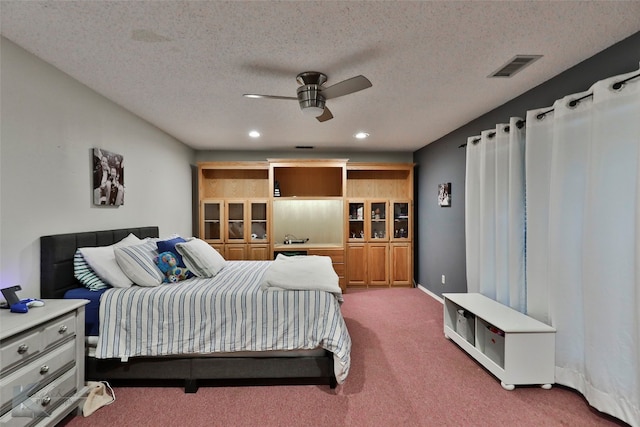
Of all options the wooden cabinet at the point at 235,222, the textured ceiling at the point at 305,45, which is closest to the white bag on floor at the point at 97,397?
the textured ceiling at the point at 305,45

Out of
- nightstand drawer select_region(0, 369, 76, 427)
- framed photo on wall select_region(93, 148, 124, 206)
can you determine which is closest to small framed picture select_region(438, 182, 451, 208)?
framed photo on wall select_region(93, 148, 124, 206)

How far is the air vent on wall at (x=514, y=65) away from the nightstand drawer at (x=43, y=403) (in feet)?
12.2

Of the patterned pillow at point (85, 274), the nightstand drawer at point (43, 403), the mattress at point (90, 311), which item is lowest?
the nightstand drawer at point (43, 403)

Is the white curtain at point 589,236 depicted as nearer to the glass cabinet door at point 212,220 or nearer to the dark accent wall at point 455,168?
the dark accent wall at point 455,168

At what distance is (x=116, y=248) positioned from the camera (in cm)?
271

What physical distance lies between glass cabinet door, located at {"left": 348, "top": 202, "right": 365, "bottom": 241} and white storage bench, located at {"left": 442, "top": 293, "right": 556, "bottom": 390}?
2867 mm

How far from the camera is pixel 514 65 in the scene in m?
2.40

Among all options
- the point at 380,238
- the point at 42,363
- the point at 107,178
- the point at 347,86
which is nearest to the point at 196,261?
Result: the point at 107,178

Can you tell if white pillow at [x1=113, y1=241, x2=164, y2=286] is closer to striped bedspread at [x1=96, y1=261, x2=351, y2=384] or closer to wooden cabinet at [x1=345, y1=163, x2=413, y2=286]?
striped bedspread at [x1=96, y1=261, x2=351, y2=384]

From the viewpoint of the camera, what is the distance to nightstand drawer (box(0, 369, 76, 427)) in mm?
1619

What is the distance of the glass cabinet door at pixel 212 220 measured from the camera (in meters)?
5.40

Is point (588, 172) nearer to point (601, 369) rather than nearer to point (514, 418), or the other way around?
point (601, 369)

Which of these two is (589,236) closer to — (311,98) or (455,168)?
(311,98)

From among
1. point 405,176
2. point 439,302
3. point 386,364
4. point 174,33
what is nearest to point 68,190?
point 174,33
